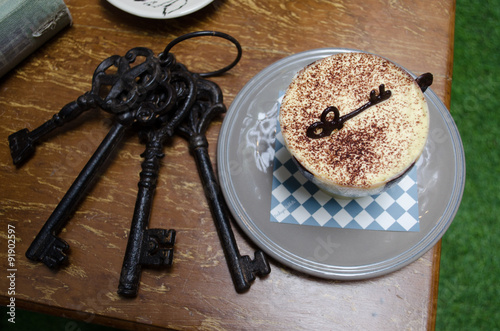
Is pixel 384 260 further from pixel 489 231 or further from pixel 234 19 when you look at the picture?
pixel 489 231

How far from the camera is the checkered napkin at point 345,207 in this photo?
29.8 inches

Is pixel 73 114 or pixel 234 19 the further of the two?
pixel 234 19

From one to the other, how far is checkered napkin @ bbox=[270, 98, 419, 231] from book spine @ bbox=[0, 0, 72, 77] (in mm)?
647

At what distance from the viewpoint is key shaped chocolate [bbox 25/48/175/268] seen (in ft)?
2.46

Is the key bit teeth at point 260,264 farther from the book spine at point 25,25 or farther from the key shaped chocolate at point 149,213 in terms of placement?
the book spine at point 25,25

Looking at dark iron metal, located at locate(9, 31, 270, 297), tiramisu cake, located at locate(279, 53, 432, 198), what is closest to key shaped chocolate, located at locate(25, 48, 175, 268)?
dark iron metal, located at locate(9, 31, 270, 297)

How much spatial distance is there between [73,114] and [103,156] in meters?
0.13

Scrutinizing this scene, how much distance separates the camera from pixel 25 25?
0.90 meters

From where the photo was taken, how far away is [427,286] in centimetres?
75

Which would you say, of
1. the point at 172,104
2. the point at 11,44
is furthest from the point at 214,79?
the point at 11,44

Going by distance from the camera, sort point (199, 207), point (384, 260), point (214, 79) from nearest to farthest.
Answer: point (384, 260) < point (199, 207) < point (214, 79)

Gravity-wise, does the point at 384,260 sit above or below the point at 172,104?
below

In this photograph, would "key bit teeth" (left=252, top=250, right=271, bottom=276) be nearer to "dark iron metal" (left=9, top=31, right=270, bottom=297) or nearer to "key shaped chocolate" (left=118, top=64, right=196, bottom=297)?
"dark iron metal" (left=9, top=31, right=270, bottom=297)

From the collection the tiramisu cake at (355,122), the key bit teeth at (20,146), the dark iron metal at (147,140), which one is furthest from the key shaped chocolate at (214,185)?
the key bit teeth at (20,146)
